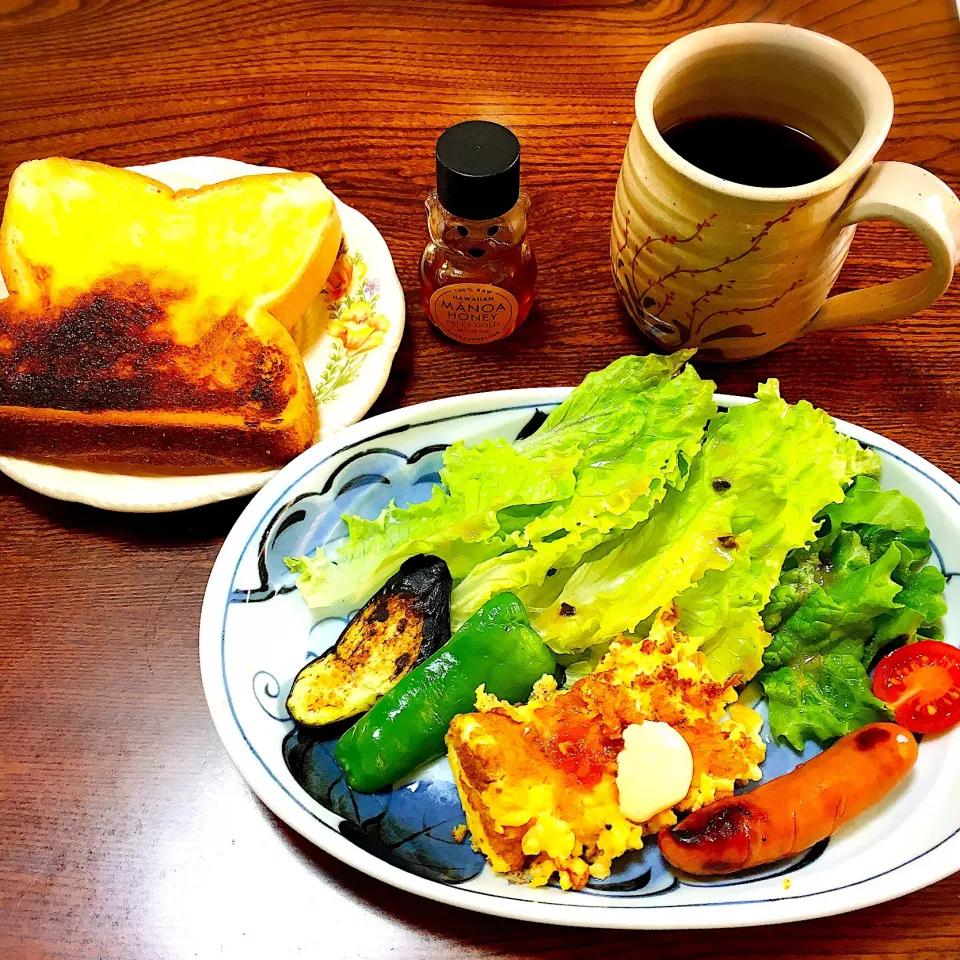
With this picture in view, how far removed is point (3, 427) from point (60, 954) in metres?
0.97

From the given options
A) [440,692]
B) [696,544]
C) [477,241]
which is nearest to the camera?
[440,692]

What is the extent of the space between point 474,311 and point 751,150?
0.66 m

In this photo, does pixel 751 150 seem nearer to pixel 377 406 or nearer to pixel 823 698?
pixel 377 406

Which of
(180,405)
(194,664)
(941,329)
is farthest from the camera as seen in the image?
(941,329)

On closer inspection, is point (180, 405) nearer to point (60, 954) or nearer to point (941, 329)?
point (60, 954)

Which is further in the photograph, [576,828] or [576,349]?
[576,349]

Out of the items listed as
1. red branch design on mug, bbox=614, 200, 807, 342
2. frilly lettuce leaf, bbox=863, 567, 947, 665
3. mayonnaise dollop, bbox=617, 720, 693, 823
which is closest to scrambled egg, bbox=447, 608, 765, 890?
mayonnaise dollop, bbox=617, 720, 693, 823

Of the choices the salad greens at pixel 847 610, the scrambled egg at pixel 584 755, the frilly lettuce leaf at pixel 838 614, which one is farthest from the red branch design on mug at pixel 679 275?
the scrambled egg at pixel 584 755

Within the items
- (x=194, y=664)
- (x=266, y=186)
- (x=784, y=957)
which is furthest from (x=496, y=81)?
(x=784, y=957)

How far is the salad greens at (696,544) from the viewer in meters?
1.51

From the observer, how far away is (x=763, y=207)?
1.49 metres

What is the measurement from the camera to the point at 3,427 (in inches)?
67.7

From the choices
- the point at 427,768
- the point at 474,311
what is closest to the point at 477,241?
the point at 474,311

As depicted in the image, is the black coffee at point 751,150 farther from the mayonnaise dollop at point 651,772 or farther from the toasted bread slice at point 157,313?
the mayonnaise dollop at point 651,772
